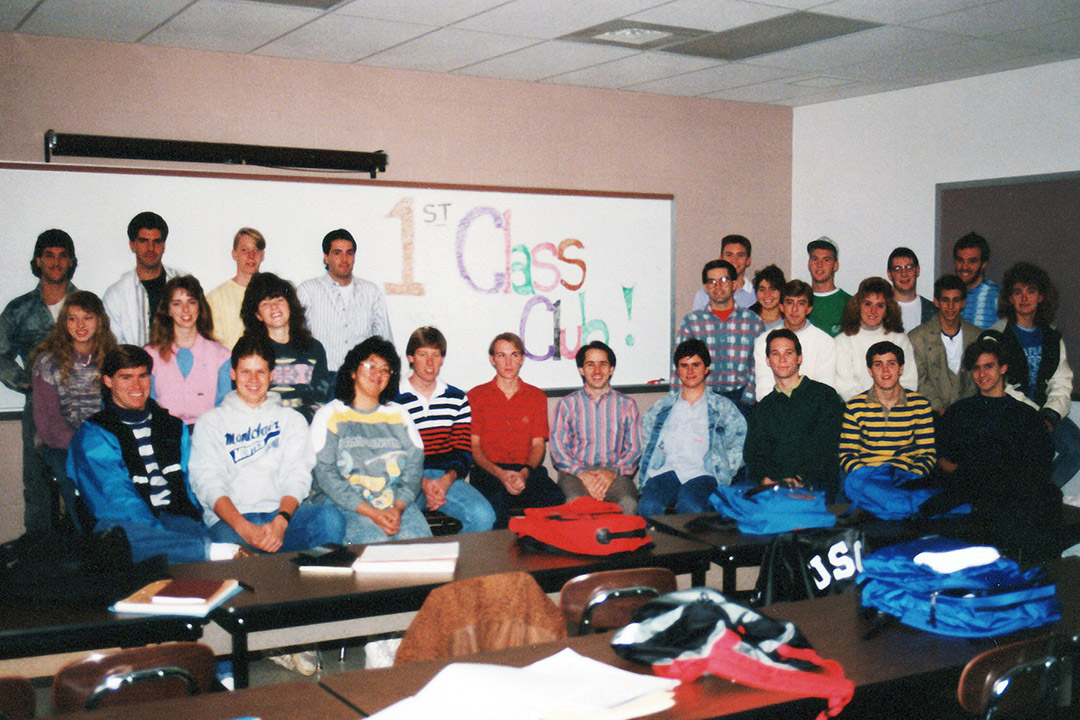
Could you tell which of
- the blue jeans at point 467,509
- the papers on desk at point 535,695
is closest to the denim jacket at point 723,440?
the blue jeans at point 467,509

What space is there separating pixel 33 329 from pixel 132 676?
3.16m

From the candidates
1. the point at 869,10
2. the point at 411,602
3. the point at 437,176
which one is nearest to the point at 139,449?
the point at 411,602

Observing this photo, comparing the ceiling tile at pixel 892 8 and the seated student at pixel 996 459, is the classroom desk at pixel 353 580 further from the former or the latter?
the ceiling tile at pixel 892 8

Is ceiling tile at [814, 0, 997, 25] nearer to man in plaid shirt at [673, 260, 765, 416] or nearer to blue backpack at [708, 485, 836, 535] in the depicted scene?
man in plaid shirt at [673, 260, 765, 416]

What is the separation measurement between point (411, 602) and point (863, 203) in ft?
16.0

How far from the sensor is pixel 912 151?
6.17 m

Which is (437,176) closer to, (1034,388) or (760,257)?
(760,257)

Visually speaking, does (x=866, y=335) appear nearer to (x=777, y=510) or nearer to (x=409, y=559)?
(x=777, y=510)

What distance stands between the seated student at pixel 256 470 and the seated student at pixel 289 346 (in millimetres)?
593

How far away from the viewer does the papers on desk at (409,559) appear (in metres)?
2.81

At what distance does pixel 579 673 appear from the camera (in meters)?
1.91

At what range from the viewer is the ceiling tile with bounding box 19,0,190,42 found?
418 centimetres

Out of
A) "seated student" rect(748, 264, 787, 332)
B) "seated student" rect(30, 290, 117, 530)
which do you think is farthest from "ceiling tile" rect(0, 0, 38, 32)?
"seated student" rect(748, 264, 787, 332)

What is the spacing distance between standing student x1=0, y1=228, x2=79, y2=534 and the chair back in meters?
3.08
